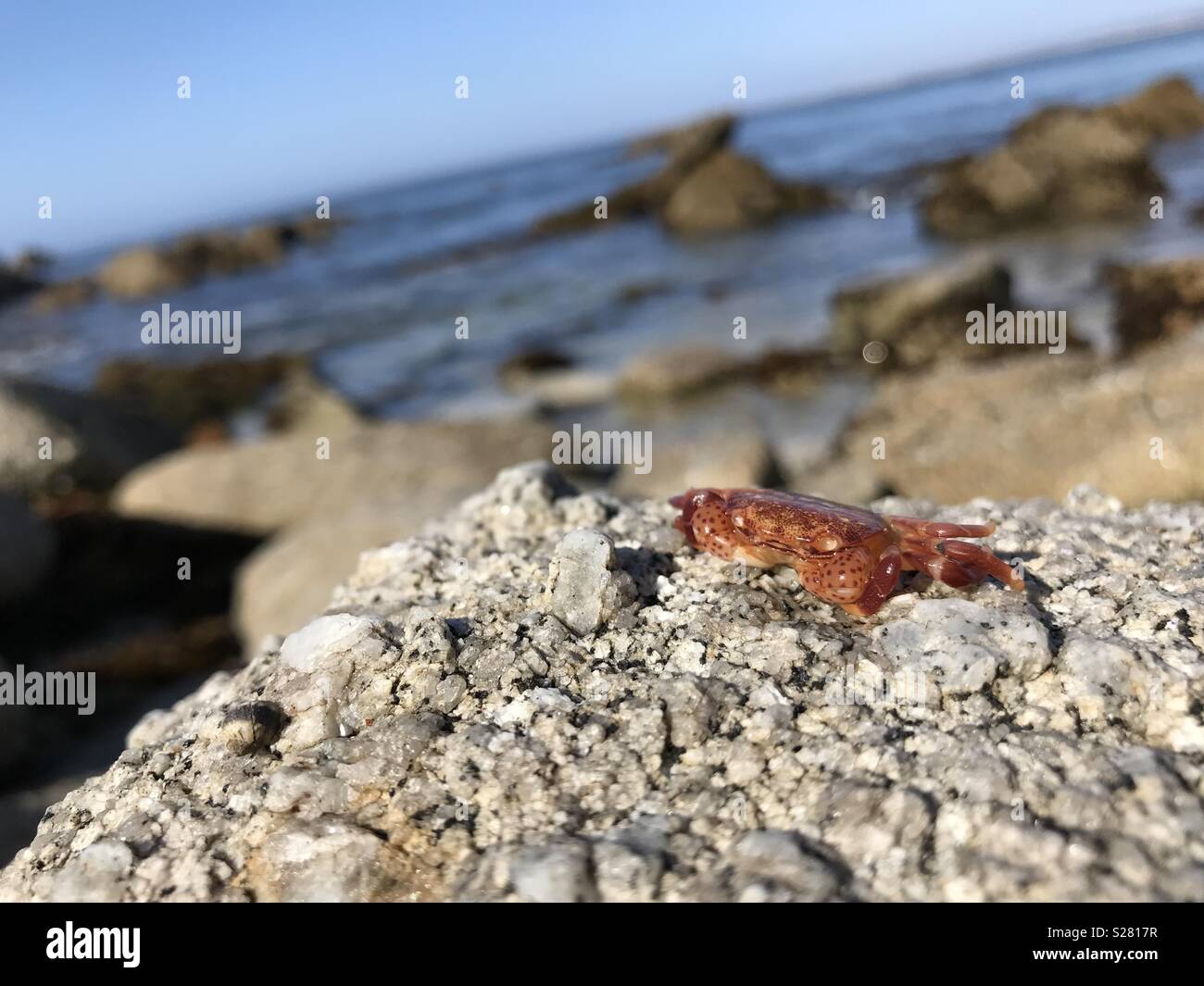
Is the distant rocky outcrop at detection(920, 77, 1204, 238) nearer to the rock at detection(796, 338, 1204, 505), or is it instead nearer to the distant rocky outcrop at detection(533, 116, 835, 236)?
the distant rocky outcrop at detection(533, 116, 835, 236)

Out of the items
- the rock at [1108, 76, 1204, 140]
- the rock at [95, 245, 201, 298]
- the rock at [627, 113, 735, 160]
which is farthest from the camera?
the rock at [95, 245, 201, 298]

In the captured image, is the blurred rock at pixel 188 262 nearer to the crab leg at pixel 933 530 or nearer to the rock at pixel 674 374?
the rock at pixel 674 374

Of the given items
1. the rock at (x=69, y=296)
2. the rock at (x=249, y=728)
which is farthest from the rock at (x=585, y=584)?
the rock at (x=69, y=296)

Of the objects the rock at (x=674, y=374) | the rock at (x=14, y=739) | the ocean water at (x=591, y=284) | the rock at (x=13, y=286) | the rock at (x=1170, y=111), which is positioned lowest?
the rock at (x=14, y=739)

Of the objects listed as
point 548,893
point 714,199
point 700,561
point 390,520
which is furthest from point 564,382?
point 714,199

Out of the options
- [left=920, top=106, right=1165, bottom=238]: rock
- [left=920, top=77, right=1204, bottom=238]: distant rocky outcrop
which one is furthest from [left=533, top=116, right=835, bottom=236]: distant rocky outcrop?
[left=920, top=106, right=1165, bottom=238]: rock

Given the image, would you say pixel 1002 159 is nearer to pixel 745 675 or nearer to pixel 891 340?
pixel 891 340
